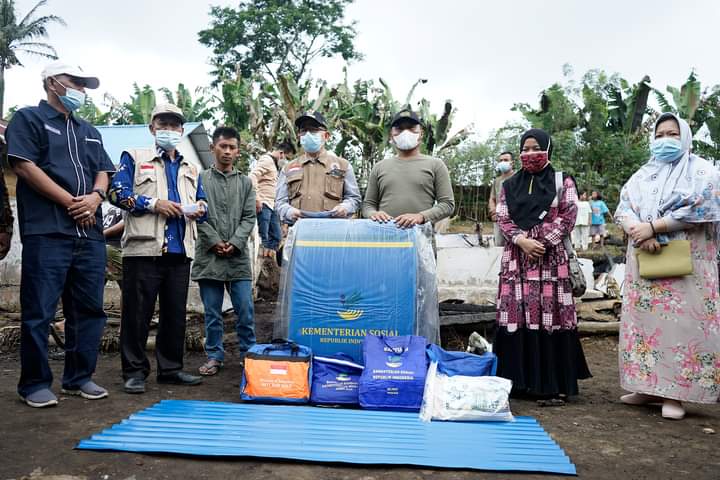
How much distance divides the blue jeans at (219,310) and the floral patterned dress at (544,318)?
206 cm

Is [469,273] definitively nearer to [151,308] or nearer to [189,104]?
[151,308]

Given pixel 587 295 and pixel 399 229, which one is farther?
pixel 587 295

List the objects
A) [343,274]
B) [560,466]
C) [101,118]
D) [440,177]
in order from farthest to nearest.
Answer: [101,118], [440,177], [343,274], [560,466]

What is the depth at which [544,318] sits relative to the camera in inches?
170

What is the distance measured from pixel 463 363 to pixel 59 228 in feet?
8.74

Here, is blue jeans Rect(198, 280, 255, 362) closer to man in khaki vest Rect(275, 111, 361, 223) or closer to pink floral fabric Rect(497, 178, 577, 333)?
man in khaki vest Rect(275, 111, 361, 223)

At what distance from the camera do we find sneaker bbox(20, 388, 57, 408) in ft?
12.2

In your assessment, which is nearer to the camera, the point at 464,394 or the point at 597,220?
the point at 464,394

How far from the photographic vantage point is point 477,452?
2.99 m

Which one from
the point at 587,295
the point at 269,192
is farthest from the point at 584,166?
the point at 269,192

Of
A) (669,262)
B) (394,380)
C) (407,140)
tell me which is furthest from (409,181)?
(669,262)

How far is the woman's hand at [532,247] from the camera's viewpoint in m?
4.27

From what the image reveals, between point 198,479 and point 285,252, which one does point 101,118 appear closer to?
point 285,252

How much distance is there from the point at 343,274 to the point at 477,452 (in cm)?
171
